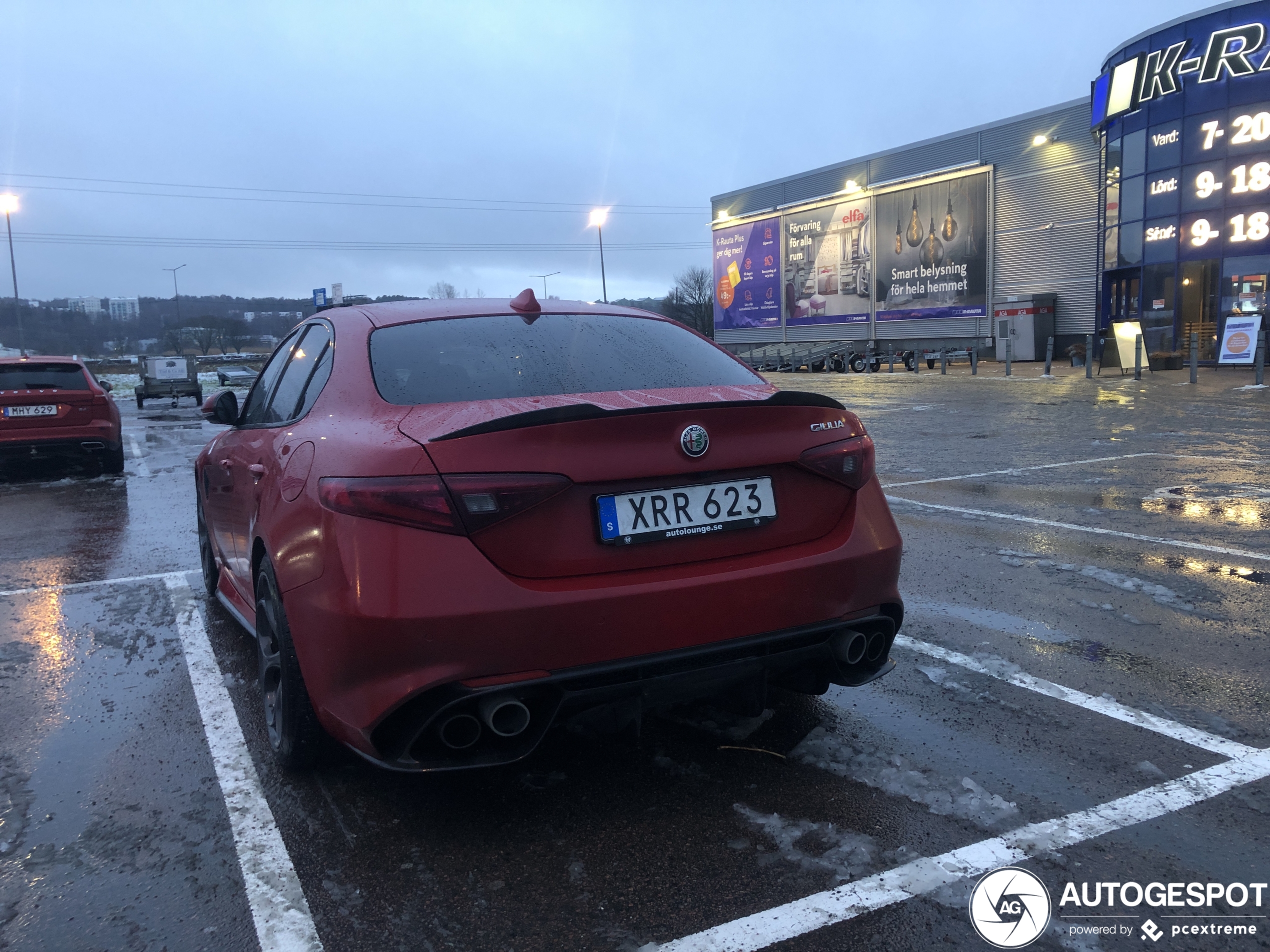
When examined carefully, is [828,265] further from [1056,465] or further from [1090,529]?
[1090,529]

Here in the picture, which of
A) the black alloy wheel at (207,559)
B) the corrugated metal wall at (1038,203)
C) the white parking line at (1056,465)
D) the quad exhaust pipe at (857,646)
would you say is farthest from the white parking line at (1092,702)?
the corrugated metal wall at (1038,203)

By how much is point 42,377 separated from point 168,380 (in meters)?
25.0

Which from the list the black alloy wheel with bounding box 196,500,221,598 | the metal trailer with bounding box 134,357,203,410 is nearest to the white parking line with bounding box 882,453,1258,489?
the black alloy wheel with bounding box 196,500,221,598

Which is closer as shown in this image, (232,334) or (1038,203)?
(1038,203)

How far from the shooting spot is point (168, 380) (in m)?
34.1

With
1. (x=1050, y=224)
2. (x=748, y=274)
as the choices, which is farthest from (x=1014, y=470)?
(x=748, y=274)

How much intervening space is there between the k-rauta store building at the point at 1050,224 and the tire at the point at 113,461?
84.6 ft

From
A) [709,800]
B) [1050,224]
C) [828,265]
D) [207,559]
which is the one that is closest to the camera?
[709,800]

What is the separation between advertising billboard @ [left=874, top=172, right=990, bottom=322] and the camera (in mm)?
39594

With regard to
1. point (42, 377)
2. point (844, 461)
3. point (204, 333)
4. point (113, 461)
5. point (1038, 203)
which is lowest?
point (113, 461)

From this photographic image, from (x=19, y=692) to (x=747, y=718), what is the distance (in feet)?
9.65

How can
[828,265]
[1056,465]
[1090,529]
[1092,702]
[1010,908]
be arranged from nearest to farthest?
[1010,908] < [1092,702] < [1090,529] < [1056,465] < [828,265]

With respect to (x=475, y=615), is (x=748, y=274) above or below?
above

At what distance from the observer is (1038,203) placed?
37.2 m
